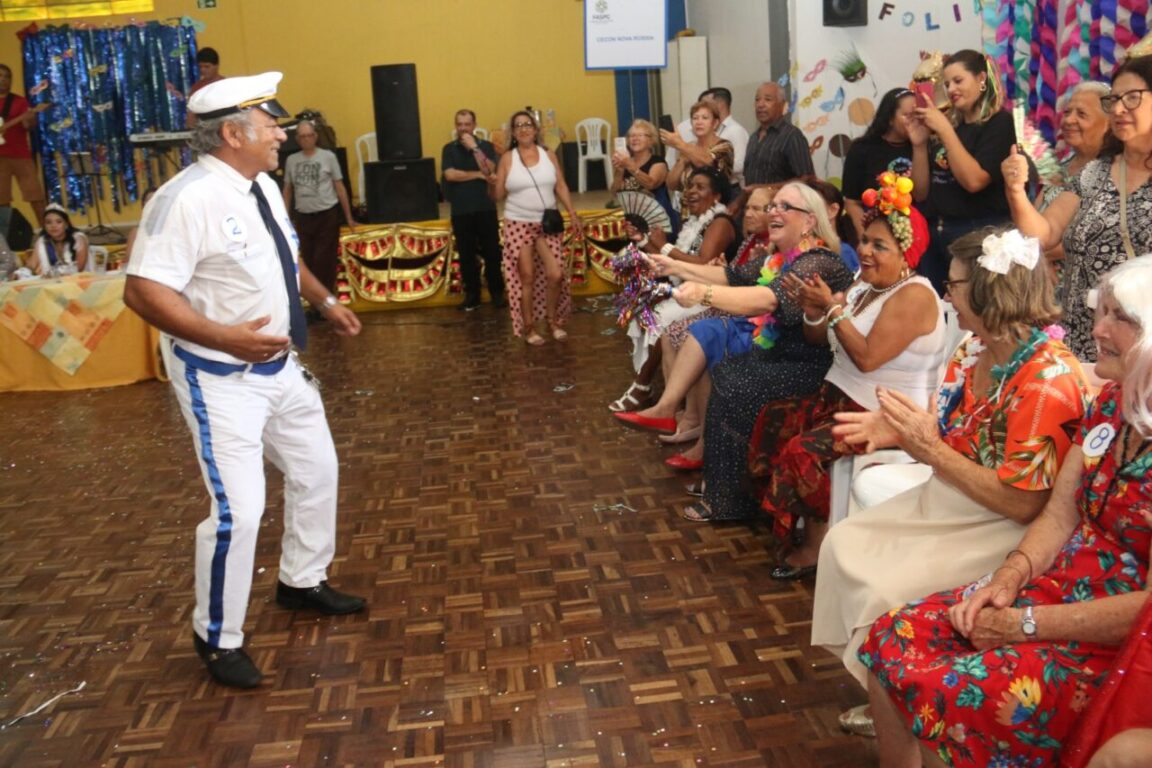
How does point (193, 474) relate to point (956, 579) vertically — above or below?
below

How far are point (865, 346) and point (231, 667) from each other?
1944mm

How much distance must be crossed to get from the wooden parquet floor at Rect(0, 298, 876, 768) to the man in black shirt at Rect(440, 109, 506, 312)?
327 cm

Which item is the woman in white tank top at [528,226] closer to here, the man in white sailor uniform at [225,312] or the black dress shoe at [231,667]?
the man in white sailor uniform at [225,312]

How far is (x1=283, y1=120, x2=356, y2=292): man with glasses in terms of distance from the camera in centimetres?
846

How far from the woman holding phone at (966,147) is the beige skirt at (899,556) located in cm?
203

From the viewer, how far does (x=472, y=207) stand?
831 cm

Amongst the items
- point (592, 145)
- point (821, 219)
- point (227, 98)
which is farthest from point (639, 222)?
point (592, 145)

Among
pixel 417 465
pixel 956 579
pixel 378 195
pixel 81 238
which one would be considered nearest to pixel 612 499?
pixel 417 465

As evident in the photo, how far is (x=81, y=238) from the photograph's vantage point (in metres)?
7.37

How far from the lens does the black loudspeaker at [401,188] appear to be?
29.7 feet

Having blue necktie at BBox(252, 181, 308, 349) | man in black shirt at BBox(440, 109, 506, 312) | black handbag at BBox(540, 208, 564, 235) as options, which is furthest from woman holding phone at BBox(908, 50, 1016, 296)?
man in black shirt at BBox(440, 109, 506, 312)

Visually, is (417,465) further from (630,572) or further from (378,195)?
(378,195)

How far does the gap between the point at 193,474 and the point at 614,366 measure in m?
2.50

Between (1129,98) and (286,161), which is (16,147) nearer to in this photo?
(286,161)
